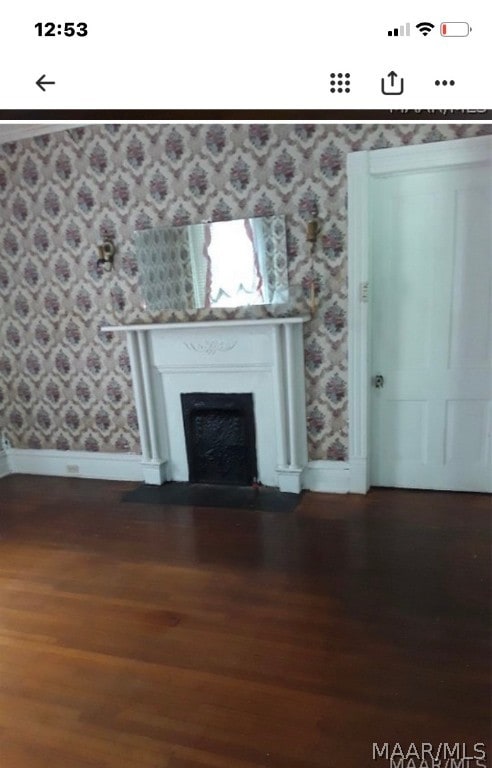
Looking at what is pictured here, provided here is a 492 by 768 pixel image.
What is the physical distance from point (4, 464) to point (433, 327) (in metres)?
3.41

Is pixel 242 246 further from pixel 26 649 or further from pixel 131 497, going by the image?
pixel 26 649

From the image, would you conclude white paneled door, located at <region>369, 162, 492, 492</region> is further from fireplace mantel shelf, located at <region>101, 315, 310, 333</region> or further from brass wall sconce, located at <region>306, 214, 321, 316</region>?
fireplace mantel shelf, located at <region>101, 315, 310, 333</region>

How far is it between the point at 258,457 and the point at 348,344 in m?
0.96

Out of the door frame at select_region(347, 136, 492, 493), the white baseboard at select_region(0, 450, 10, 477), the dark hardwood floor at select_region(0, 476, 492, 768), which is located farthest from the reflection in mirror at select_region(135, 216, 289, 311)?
the white baseboard at select_region(0, 450, 10, 477)

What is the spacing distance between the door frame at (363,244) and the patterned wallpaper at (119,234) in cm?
5

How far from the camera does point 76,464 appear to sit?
11.7ft

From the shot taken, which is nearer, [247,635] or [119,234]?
[247,635]

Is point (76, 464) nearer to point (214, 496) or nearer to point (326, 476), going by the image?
point (214, 496)
